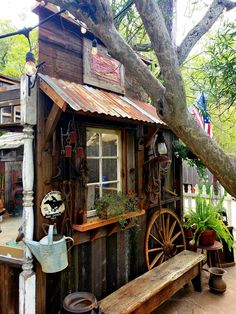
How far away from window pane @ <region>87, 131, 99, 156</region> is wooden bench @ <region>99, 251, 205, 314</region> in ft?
5.65

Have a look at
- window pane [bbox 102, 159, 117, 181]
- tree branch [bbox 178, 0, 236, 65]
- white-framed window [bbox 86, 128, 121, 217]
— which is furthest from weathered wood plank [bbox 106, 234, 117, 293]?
tree branch [bbox 178, 0, 236, 65]

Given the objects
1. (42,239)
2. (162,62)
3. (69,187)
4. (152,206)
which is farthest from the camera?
(152,206)

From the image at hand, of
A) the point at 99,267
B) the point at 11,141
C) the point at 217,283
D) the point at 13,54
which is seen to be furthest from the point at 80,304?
the point at 13,54

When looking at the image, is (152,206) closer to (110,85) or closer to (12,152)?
(110,85)

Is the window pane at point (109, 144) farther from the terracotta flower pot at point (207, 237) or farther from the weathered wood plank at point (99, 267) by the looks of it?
the terracotta flower pot at point (207, 237)

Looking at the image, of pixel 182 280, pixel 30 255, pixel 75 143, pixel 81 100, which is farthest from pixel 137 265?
pixel 81 100

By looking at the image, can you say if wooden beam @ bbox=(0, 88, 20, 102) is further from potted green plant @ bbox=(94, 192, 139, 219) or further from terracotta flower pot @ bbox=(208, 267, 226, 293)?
terracotta flower pot @ bbox=(208, 267, 226, 293)

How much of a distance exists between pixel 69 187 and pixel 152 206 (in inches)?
72.5

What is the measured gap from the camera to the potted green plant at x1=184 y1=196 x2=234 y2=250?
434 centimetres

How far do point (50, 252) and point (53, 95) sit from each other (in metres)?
1.57

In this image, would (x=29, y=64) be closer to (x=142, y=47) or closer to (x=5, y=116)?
(x=5, y=116)

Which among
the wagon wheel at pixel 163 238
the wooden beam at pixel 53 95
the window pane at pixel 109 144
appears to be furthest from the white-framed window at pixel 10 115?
the wagon wheel at pixel 163 238

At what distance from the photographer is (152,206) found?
4.20 metres

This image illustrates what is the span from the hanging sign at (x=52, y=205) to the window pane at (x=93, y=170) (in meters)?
0.54
